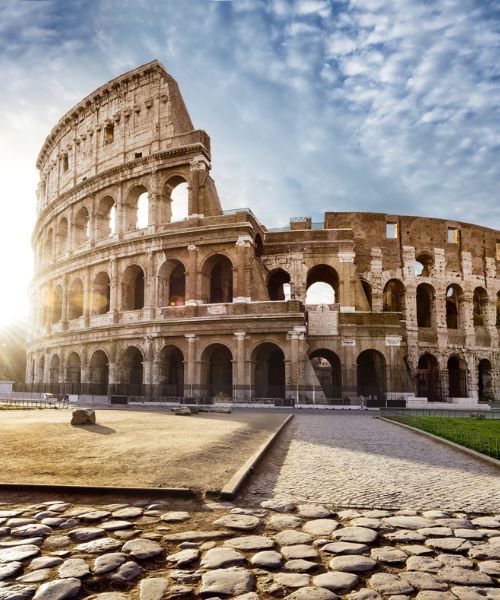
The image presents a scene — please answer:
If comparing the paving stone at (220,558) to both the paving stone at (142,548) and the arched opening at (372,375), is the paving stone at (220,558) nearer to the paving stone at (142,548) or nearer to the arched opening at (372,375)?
the paving stone at (142,548)

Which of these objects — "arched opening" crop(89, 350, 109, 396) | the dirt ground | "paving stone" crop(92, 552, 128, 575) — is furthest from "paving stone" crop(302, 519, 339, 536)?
A: "arched opening" crop(89, 350, 109, 396)

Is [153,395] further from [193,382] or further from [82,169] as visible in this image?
[82,169]

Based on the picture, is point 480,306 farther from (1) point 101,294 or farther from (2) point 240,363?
(1) point 101,294

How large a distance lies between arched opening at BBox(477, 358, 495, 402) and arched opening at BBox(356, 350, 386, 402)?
848 centimetres

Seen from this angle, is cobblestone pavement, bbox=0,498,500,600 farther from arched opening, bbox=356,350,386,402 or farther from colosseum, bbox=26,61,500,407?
arched opening, bbox=356,350,386,402

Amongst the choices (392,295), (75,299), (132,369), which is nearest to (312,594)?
(132,369)

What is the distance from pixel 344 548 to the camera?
3473mm

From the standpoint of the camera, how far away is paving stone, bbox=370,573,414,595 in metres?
2.78

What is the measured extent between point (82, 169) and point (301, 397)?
842 inches

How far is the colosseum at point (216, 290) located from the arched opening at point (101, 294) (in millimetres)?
100

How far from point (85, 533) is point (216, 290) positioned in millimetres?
24696

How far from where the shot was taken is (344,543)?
3.58m

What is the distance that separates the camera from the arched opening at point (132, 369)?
80.9 feet

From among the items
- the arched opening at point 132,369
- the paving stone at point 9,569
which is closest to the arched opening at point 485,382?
the arched opening at point 132,369
